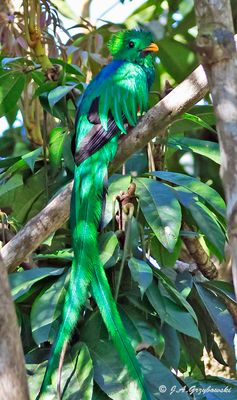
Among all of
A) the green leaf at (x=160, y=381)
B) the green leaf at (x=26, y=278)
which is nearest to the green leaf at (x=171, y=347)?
the green leaf at (x=160, y=381)

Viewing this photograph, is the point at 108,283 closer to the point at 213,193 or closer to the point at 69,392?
the point at 69,392

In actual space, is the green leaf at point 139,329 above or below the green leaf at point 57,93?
below

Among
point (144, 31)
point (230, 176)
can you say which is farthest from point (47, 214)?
point (144, 31)

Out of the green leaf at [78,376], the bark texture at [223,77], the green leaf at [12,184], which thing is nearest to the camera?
the bark texture at [223,77]

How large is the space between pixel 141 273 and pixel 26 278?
1.08ft

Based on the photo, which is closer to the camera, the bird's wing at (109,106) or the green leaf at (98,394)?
the green leaf at (98,394)

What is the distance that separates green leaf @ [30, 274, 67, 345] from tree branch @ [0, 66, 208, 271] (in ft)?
0.38

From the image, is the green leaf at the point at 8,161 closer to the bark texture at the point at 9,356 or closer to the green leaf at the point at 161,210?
the green leaf at the point at 161,210

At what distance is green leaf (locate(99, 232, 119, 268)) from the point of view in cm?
229

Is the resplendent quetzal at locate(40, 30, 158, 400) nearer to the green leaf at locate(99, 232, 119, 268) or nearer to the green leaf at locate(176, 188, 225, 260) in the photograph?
the green leaf at locate(99, 232, 119, 268)

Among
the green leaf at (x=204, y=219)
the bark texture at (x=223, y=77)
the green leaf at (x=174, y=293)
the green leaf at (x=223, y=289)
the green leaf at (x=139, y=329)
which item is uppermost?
the bark texture at (x=223, y=77)

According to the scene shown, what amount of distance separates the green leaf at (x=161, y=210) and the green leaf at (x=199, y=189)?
6 cm

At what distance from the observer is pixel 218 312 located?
254cm

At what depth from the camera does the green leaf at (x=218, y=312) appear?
2.47m
